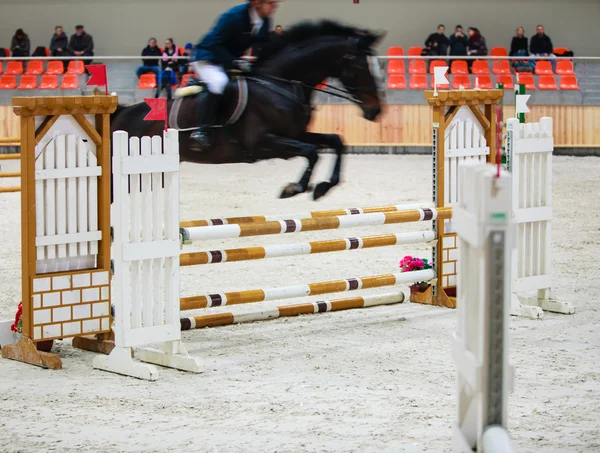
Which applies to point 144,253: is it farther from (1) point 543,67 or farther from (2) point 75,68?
(1) point 543,67

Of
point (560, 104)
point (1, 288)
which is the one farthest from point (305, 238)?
point (560, 104)

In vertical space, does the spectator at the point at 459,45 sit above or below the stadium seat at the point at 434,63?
above

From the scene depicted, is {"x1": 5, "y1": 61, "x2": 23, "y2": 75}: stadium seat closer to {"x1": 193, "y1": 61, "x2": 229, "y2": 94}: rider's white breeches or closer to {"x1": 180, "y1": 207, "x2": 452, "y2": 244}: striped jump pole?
{"x1": 193, "y1": 61, "x2": 229, "y2": 94}: rider's white breeches

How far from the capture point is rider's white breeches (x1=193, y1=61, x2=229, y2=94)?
5.41 metres

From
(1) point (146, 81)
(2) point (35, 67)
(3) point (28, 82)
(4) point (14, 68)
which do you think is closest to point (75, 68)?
(2) point (35, 67)

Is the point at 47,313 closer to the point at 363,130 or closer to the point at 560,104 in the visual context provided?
the point at 363,130

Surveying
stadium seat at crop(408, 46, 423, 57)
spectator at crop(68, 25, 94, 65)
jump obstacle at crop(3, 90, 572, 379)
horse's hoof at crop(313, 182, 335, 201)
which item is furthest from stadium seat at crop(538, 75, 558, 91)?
jump obstacle at crop(3, 90, 572, 379)

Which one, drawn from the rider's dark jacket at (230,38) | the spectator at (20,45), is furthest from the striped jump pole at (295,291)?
the spectator at (20,45)

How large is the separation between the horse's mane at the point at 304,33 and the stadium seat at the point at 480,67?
7341mm

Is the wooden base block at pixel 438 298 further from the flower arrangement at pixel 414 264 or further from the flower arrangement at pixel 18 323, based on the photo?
the flower arrangement at pixel 18 323

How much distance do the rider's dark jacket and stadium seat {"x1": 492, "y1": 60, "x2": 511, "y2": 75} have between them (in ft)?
26.1

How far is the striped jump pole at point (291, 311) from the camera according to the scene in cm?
453

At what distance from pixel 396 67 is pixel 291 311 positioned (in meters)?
8.61

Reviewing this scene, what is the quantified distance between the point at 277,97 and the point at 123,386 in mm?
2335
